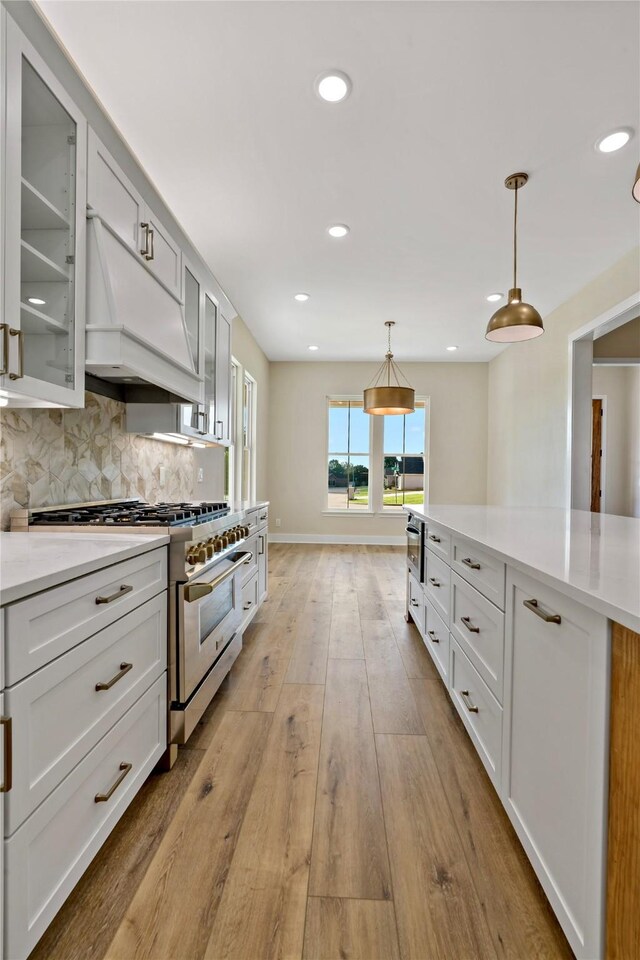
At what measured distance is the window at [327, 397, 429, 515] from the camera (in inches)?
300

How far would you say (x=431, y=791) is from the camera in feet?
5.29

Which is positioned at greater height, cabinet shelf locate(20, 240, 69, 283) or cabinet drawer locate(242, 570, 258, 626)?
cabinet shelf locate(20, 240, 69, 283)

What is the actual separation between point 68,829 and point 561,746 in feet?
3.76

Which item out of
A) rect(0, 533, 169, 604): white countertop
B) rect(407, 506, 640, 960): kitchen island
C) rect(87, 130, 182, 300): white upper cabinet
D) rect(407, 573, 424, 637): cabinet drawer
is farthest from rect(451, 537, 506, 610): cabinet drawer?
rect(87, 130, 182, 300): white upper cabinet

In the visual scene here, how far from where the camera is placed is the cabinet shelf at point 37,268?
1442 millimetres

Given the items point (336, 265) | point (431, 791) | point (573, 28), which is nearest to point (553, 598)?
point (431, 791)

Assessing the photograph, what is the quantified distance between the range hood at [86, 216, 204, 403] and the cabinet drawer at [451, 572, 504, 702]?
5.23 feet

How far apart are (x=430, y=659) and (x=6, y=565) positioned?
2.36 meters

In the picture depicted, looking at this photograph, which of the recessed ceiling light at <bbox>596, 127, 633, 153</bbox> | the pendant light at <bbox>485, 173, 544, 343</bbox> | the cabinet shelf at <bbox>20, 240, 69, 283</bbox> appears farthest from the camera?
the pendant light at <bbox>485, 173, 544, 343</bbox>

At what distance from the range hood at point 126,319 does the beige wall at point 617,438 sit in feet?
22.9

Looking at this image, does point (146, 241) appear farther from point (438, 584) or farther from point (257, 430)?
point (257, 430)

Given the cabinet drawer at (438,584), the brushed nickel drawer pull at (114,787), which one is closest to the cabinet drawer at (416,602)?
the cabinet drawer at (438,584)

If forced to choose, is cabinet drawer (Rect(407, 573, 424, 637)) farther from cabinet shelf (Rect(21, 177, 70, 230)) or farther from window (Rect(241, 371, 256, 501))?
window (Rect(241, 371, 256, 501))

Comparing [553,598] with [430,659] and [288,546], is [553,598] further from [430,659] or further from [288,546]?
[288,546]
